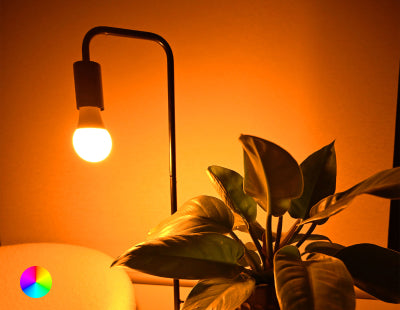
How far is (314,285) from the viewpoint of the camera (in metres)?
0.24

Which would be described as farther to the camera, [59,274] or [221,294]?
[59,274]

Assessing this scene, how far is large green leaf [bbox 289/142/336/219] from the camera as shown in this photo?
1.31 feet

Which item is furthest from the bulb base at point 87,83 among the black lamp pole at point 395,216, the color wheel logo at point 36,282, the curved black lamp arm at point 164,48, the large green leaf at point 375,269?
the black lamp pole at point 395,216

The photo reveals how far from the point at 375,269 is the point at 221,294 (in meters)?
0.20

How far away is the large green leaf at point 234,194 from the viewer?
0.41 metres

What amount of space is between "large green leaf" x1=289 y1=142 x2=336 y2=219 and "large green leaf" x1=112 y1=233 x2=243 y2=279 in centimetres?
12

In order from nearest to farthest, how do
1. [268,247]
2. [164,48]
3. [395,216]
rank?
[268,247] → [164,48] → [395,216]

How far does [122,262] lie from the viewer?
0.95 ft

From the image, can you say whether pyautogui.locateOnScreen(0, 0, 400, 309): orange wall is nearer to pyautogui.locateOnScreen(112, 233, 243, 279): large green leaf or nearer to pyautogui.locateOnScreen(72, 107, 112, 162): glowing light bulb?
pyautogui.locateOnScreen(72, 107, 112, 162): glowing light bulb

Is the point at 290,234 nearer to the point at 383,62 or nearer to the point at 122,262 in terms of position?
the point at 122,262

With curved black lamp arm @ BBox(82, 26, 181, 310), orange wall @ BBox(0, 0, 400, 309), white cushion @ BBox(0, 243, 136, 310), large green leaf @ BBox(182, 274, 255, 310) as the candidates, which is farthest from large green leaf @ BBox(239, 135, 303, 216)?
white cushion @ BBox(0, 243, 136, 310)

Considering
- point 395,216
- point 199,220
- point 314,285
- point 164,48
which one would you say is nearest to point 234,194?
point 199,220

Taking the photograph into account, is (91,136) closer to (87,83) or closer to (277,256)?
(87,83)

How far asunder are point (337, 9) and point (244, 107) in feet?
1.26
